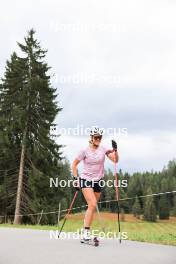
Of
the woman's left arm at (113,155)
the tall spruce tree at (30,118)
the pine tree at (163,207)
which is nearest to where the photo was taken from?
the woman's left arm at (113,155)

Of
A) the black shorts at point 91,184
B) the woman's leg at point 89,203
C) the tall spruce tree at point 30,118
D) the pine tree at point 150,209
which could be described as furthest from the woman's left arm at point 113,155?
the tall spruce tree at point 30,118

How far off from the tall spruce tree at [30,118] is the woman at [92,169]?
24.6 m

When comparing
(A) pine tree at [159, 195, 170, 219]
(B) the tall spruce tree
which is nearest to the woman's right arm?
(A) pine tree at [159, 195, 170, 219]

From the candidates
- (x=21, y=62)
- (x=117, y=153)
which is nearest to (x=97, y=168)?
(x=117, y=153)

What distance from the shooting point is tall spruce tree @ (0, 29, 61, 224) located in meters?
33.7

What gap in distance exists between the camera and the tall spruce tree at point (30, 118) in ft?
110

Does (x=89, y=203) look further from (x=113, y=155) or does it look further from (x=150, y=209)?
(x=150, y=209)

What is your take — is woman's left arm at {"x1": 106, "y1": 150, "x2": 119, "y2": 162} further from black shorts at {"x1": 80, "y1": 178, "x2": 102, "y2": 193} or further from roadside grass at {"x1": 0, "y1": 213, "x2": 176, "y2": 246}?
roadside grass at {"x1": 0, "y1": 213, "x2": 176, "y2": 246}

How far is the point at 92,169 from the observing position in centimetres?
831

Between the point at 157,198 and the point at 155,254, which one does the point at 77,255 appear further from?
the point at 157,198

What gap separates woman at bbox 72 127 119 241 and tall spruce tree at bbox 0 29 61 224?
24594mm

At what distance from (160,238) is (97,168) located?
2063 millimetres

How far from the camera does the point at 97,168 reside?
8320 millimetres

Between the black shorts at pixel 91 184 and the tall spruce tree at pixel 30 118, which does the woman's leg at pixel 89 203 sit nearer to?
the black shorts at pixel 91 184
